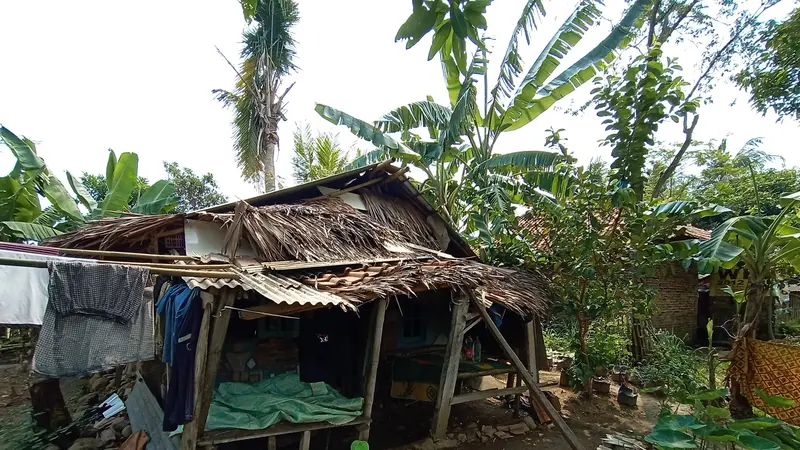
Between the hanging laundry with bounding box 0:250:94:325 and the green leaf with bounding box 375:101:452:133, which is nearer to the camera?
the hanging laundry with bounding box 0:250:94:325

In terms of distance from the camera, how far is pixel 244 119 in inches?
568

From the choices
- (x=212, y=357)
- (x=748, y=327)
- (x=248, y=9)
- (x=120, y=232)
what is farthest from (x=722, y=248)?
(x=120, y=232)

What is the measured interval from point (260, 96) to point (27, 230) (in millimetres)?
8595

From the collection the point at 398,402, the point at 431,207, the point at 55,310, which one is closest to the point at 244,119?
the point at 431,207

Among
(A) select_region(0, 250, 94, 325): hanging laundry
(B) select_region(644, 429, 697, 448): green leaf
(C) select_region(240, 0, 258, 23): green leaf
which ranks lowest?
(B) select_region(644, 429, 697, 448): green leaf

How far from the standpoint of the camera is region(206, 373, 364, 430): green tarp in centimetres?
456

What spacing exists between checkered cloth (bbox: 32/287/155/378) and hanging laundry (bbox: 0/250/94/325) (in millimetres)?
81

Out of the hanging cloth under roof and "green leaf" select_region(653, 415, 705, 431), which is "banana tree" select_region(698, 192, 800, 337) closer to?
"green leaf" select_region(653, 415, 705, 431)

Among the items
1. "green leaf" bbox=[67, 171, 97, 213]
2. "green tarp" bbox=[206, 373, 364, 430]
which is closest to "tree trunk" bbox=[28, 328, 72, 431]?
"green tarp" bbox=[206, 373, 364, 430]

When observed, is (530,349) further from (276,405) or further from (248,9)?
(248,9)

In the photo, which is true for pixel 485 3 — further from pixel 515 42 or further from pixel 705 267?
pixel 515 42

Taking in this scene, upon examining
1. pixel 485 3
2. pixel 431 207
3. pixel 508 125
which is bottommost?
pixel 485 3

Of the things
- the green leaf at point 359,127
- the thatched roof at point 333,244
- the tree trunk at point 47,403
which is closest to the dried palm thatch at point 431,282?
the thatched roof at point 333,244

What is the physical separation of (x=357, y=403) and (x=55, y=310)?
346cm
